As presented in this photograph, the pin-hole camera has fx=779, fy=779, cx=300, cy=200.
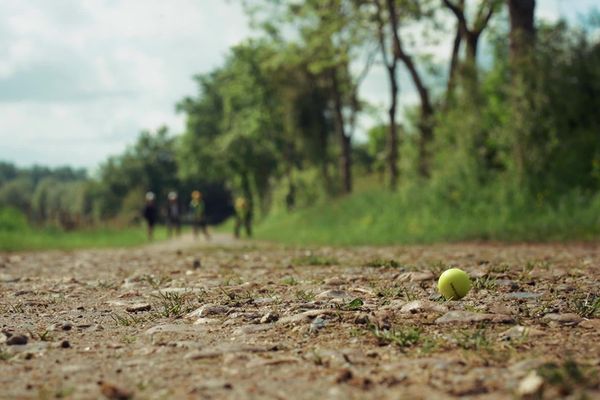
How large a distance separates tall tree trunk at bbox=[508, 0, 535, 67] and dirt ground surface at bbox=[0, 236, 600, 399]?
12331mm

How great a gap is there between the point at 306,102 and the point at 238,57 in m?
14.3

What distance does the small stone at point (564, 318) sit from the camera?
521 centimetres

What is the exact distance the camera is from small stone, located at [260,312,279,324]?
5.59 meters

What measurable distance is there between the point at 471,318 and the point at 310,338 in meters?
1.16

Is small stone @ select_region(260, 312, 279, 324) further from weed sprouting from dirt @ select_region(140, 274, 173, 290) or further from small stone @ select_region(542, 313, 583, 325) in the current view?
weed sprouting from dirt @ select_region(140, 274, 173, 290)

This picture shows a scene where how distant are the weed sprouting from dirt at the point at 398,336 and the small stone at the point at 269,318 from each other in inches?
36.5

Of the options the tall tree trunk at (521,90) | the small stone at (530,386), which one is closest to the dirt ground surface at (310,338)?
the small stone at (530,386)

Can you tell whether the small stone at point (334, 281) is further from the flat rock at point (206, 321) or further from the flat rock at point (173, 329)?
the flat rock at point (173, 329)

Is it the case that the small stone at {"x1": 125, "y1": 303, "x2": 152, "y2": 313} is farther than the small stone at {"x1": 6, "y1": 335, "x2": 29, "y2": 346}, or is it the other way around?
the small stone at {"x1": 125, "y1": 303, "x2": 152, "y2": 313}

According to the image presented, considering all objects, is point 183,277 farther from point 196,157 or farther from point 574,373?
point 196,157

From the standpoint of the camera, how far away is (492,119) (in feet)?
67.8

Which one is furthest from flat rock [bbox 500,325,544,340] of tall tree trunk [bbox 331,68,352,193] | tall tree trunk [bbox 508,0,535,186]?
tall tree trunk [bbox 331,68,352,193]

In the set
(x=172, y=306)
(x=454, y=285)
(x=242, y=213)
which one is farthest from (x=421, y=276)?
(x=242, y=213)

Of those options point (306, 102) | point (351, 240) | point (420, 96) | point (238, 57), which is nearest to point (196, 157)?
point (238, 57)
